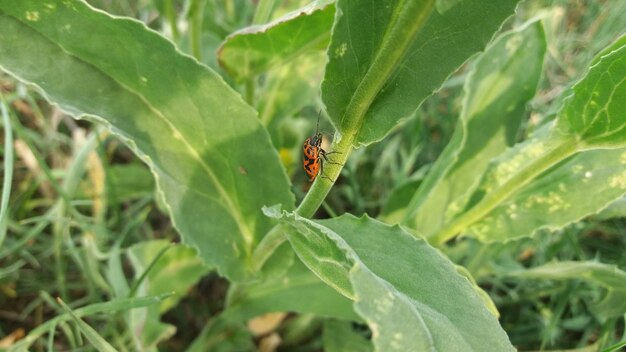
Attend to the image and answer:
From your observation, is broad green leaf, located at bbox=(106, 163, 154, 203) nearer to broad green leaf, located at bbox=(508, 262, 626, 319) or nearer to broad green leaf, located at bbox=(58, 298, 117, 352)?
broad green leaf, located at bbox=(58, 298, 117, 352)

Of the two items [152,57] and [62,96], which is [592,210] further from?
[62,96]

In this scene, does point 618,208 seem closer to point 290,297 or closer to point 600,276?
point 600,276

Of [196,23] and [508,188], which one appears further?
[196,23]

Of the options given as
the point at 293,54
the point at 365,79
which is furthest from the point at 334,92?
the point at 293,54

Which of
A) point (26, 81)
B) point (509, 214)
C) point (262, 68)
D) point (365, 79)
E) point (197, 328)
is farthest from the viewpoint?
point (197, 328)

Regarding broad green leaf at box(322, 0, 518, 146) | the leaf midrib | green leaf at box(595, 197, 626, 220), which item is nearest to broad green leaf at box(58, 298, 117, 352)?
the leaf midrib

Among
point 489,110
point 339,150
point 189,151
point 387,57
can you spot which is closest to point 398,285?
point 339,150

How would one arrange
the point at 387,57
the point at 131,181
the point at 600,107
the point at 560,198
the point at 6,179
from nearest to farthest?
the point at 387,57 → the point at 600,107 → the point at 6,179 → the point at 560,198 → the point at 131,181
